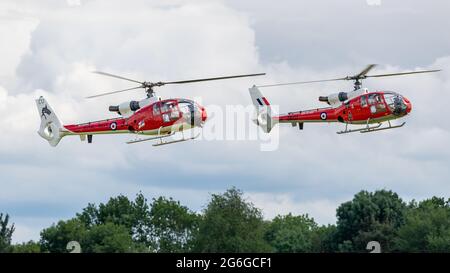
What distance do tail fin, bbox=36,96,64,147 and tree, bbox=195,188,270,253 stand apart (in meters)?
22.3

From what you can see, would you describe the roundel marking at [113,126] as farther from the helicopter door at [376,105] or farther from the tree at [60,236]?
the tree at [60,236]

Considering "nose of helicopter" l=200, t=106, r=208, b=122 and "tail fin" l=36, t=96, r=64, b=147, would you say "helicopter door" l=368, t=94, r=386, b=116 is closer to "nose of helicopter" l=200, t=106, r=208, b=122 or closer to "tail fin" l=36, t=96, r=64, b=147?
"nose of helicopter" l=200, t=106, r=208, b=122

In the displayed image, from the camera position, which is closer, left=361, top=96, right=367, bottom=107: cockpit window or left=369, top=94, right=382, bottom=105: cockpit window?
left=369, top=94, right=382, bottom=105: cockpit window

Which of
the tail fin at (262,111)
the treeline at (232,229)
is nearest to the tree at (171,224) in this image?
the treeline at (232,229)

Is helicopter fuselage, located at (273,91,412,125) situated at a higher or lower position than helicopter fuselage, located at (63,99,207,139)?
higher

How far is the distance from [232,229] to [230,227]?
10.1 inches

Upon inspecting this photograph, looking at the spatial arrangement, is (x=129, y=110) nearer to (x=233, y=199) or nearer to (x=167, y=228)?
(x=233, y=199)

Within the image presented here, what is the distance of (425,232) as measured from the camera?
108 metres

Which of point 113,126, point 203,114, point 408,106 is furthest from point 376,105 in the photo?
point 113,126

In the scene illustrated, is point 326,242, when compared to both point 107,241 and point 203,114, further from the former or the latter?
point 203,114

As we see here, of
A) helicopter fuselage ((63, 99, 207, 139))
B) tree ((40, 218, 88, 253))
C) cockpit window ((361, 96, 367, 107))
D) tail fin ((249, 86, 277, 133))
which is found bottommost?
helicopter fuselage ((63, 99, 207, 139))

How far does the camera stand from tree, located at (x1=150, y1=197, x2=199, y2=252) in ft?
383

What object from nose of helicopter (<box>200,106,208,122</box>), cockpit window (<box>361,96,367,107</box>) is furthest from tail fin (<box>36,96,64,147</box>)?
cockpit window (<box>361,96,367,107</box>)
